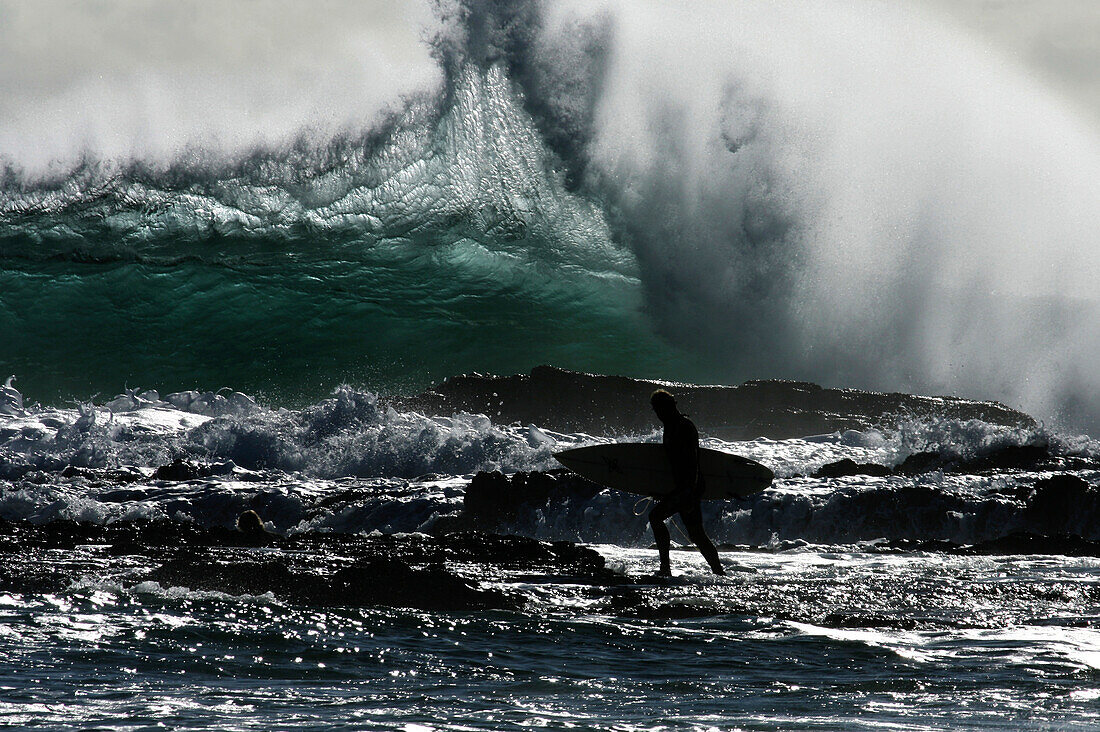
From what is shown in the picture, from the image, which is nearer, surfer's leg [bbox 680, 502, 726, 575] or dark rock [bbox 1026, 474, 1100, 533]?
surfer's leg [bbox 680, 502, 726, 575]

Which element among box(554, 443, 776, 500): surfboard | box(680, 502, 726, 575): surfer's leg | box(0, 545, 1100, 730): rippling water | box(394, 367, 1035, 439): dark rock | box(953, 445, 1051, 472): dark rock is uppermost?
box(394, 367, 1035, 439): dark rock

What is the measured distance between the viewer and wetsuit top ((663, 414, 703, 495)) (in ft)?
22.9

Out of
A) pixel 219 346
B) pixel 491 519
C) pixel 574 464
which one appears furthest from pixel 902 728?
pixel 219 346

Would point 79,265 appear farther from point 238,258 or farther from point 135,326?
point 238,258

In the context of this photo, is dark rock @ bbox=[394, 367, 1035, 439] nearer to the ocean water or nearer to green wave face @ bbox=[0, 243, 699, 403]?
green wave face @ bbox=[0, 243, 699, 403]

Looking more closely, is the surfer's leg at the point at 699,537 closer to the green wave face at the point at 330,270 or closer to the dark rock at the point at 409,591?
the dark rock at the point at 409,591

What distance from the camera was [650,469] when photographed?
843 centimetres

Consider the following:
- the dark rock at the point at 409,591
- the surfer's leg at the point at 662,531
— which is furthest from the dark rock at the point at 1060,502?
the dark rock at the point at 409,591

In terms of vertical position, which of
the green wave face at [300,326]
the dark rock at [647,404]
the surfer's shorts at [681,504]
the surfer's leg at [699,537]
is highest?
the green wave face at [300,326]

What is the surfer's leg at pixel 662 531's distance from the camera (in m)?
6.85

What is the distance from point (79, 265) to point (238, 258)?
3822 millimetres

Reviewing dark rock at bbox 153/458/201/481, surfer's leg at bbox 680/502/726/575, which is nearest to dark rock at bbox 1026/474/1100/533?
surfer's leg at bbox 680/502/726/575

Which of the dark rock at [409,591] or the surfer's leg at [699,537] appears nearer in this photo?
the dark rock at [409,591]

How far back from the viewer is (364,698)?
11.2 ft
